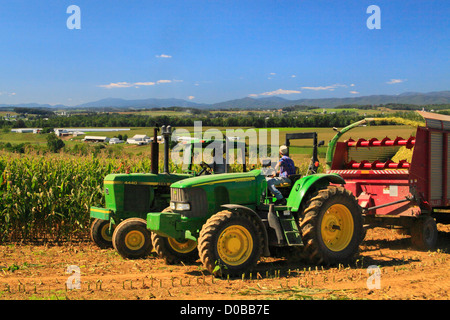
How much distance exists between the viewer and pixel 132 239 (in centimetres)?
960

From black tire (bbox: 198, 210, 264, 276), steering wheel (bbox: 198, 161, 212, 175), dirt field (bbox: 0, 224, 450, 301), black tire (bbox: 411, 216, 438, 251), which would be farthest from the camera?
black tire (bbox: 411, 216, 438, 251)

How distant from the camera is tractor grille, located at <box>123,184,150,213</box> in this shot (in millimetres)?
10375

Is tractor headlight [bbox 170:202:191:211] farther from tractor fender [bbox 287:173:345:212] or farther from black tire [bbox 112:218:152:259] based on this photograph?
black tire [bbox 112:218:152:259]

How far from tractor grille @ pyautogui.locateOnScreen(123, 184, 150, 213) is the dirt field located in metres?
1.06

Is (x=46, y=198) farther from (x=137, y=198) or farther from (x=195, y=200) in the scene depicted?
(x=195, y=200)

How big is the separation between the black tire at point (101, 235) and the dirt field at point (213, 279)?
321 mm

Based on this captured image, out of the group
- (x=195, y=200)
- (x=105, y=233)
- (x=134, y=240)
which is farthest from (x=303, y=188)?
(x=105, y=233)

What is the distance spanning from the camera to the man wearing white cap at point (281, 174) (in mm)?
8492

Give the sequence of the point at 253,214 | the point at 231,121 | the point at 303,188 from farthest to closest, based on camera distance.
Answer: the point at 231,121, the point at 303,188, the point at 253,214

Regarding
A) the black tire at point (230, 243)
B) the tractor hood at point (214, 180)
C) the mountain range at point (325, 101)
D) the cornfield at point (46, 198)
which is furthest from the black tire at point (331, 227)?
the mountain range at point (325, 101)

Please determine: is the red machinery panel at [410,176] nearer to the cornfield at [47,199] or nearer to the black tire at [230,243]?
the black tire at [230,243]

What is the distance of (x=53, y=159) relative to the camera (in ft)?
46.8

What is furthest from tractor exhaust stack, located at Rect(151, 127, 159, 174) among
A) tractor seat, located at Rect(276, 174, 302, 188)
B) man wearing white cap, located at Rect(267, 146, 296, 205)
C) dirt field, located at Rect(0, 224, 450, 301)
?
tractor seat, located at Rect(276, 174, 302, 188)

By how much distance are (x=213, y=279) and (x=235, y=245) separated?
0.63 meters
